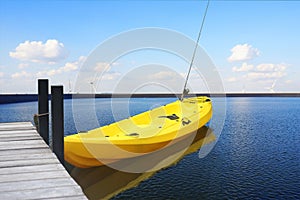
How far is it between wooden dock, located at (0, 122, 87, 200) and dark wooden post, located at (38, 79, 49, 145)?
23.8 inches

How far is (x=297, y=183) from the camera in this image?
37.7 ft

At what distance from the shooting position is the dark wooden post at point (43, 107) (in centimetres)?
647

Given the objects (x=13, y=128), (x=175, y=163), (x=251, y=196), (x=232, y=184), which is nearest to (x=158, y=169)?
(x=175, y=163)

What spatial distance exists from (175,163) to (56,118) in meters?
9.78

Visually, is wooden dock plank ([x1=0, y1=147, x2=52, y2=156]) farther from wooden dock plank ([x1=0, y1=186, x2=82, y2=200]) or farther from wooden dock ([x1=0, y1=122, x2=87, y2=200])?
wooden dock plank ([x1=0, y1=186, x2=82, y2=200])

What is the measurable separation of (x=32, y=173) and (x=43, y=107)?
10.7 feet

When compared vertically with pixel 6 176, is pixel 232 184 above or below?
below

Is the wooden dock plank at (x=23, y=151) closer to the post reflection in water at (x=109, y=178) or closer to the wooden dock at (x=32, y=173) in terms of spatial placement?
the wooden dock at (x=32, y=173)

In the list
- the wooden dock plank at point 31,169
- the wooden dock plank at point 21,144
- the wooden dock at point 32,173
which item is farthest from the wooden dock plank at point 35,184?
the wooden dock plank at point 21,144

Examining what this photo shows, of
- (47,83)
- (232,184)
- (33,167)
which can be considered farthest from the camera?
(232,184)

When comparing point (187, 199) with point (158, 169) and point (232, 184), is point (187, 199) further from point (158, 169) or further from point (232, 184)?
point (158, 169)

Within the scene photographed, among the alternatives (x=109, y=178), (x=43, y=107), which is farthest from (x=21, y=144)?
(x=109, y=178)

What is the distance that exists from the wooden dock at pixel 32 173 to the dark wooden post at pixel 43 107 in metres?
0.61

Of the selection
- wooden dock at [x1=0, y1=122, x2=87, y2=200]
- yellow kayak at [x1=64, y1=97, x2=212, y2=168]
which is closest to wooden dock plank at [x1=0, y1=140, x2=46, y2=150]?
wooden dock at [x1=0, y1=122, x2=87, y2=200]
